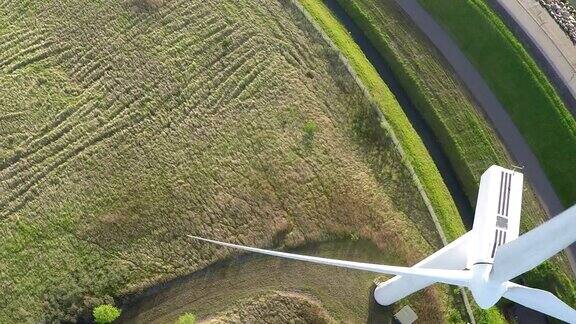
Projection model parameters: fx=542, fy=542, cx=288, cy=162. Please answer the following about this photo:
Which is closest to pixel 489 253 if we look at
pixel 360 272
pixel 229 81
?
pixel 360 272

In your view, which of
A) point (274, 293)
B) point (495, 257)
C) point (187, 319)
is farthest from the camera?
point (274, 293)

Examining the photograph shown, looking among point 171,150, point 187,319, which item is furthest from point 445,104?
point 187,319

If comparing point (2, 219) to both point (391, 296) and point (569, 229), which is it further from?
point (569, 229)

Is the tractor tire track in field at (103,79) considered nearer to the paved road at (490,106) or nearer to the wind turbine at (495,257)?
the paved road at (490,106)

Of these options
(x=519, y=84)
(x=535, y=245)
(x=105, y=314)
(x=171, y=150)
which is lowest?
(x=105, y=314)

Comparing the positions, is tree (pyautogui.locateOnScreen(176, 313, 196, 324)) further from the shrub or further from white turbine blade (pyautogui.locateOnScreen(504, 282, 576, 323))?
white turbine blade (pyautogui.locateOnScreen(504, 282, 576, 323))

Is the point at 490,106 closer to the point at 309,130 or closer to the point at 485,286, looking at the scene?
the point at 309,130
